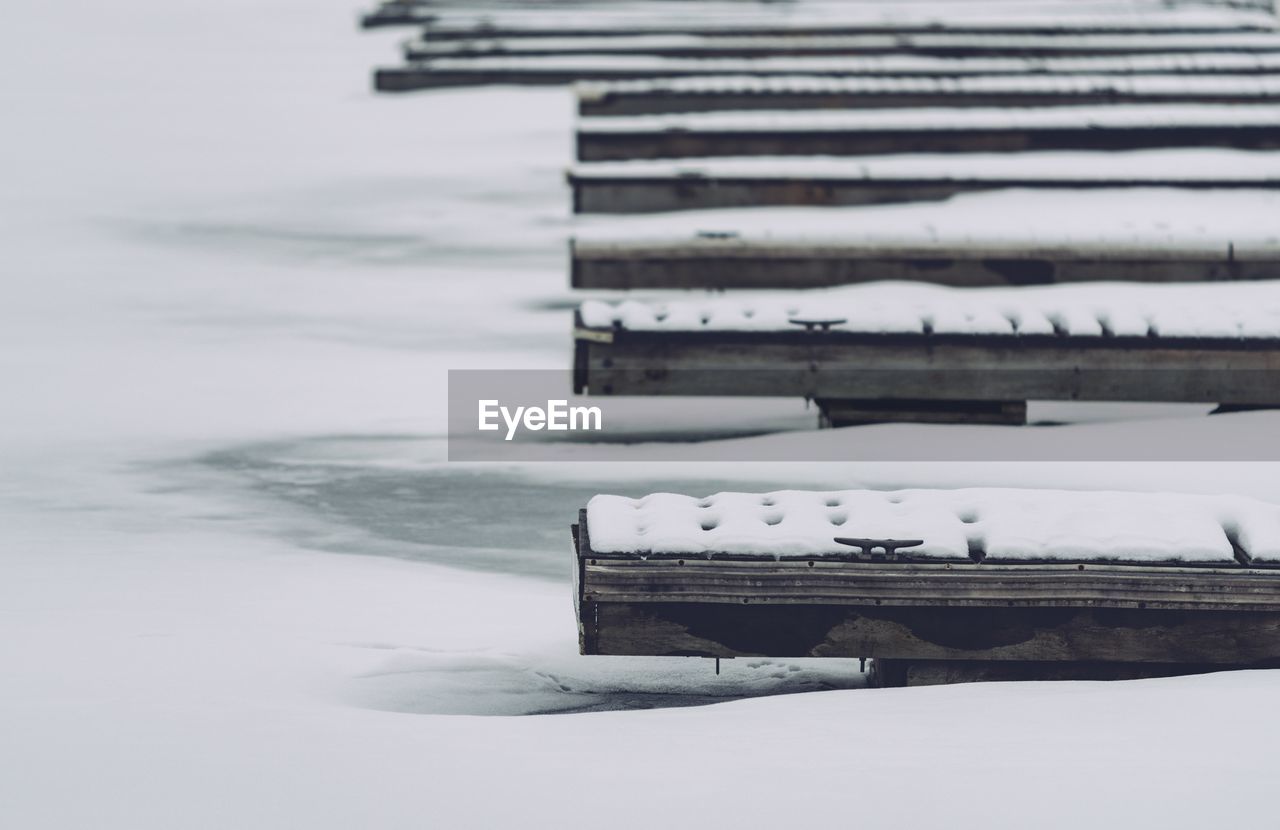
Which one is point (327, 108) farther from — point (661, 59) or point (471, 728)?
point (471, 728)

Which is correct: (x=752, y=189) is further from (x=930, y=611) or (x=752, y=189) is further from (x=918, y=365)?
(x=930, y=611)

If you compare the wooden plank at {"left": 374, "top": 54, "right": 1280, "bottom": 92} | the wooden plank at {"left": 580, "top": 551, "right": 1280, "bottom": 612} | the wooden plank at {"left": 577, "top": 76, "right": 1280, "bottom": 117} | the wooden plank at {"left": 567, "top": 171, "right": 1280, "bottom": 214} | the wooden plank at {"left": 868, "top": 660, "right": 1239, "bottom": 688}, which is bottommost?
the wooden plank at {"left": 868, "top": 660, "right": 1239, "bottom": 688}

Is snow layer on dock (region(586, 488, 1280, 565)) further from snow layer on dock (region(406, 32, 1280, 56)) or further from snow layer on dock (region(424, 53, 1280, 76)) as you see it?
snow layer on dock (region(406, 32, 1280, 56))

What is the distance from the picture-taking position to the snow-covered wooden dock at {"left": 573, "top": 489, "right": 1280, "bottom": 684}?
3510 millimetres

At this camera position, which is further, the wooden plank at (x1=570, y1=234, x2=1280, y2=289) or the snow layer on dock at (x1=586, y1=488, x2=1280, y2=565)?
the wooden plank at (x1=570, y1=234, x2=1280, y2=289)

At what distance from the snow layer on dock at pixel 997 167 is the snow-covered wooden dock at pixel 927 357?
8.22 feet

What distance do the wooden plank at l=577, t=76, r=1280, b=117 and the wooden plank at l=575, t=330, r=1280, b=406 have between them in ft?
15.9

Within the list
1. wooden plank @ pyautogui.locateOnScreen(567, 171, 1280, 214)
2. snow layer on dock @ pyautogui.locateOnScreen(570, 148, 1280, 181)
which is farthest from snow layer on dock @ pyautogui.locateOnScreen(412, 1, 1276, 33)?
wooden plank @ pyautogui.locateOnScreen(567, 171, 1280, 214)

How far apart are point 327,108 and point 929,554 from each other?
964cm

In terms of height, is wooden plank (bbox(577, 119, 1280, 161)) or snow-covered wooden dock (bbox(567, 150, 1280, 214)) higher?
wooden plank (bbox(577, 119, 1280, 161))

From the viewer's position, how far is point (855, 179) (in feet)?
27.5

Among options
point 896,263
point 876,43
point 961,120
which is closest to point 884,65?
point 876,43

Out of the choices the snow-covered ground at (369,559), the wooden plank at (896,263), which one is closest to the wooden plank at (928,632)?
the snow-covered ground at (369,559)

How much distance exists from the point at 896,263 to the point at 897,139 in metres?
2.55
